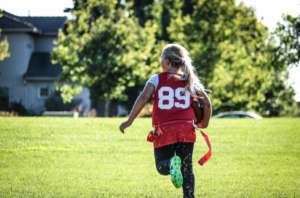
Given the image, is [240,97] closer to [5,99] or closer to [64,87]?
[64,87]

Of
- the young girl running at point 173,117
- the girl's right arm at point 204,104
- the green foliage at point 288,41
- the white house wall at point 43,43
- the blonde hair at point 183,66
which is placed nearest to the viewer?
the young girl running at point 173,117

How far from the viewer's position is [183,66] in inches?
168

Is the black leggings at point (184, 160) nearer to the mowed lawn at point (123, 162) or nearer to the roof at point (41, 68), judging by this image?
the mowed lawn at point (123, 162)

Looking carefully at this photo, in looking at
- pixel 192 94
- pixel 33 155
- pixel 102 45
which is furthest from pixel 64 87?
pixel 192 94

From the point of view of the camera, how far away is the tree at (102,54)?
25141mm

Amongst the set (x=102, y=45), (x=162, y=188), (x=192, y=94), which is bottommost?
(x=162, y=188)

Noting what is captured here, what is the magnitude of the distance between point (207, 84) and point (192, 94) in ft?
87.2

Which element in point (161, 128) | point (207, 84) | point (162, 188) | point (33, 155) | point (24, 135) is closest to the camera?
point (161, 128)

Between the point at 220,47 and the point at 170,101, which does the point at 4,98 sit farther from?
the point at 170,101

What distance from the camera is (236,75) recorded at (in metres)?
30.9

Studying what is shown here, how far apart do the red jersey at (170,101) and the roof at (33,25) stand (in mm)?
29134

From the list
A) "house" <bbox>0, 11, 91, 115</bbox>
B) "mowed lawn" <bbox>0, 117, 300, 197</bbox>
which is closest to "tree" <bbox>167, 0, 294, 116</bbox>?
Answer: "house" <bbox>0, 11, 91, 115</bbox>

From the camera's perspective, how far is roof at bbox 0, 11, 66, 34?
30906mm

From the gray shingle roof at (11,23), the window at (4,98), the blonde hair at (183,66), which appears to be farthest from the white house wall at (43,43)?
the blonde hair at (183,66)
